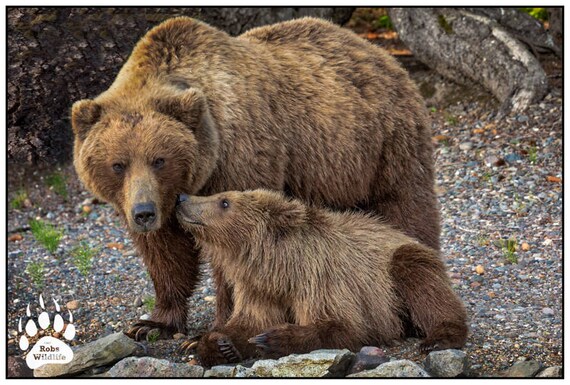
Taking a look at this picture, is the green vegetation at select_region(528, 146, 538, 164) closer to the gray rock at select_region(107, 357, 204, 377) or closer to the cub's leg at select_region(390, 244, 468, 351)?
the cub's leg at select_region(390, 244, 468, 351)

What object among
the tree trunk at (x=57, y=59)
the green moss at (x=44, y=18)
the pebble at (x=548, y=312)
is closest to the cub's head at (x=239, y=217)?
the pebble at (x=548, y=312)

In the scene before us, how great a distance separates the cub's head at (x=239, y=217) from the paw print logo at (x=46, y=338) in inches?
41.4

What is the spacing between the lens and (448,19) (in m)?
12.5

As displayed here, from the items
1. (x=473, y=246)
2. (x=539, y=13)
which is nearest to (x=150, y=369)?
(x=473, y=246)

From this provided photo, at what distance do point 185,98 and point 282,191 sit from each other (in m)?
1.11

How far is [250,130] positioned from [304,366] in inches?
67.1

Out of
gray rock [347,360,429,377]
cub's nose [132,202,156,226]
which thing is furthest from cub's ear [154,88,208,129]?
gray rock [347,360,429,377]

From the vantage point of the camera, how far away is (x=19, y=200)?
1136 centimetres

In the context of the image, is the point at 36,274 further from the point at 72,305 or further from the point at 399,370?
the point at 399,370

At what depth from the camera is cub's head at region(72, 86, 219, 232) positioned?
6.22 m

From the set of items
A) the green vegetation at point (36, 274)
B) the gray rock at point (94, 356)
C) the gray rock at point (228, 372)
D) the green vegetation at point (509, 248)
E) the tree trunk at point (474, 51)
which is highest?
the tree trunk at point (474, 51)

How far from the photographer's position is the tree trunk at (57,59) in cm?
1027

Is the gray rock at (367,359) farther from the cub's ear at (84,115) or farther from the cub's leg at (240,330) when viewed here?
the cub's ear at (84,115)

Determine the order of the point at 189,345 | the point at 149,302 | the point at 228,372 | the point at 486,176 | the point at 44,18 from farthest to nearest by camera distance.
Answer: the point at 486,176 → the point at 44,18 → the point at 149,302 → the point at 189,345 → the point at 228,372
